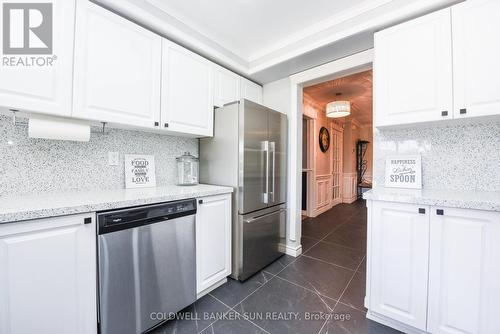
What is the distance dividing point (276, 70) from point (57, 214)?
8.21 feet

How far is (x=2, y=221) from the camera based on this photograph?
0.90 m

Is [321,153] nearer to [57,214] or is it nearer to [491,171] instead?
[491,171]

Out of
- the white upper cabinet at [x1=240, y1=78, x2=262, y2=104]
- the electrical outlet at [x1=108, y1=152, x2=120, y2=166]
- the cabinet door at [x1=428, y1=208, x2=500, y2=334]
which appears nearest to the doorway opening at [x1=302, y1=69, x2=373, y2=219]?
the white upper cabinet at [x1=240, y1=78, x2=262, y2=104]

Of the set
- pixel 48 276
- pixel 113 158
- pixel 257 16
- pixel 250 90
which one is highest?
pixel 257 16

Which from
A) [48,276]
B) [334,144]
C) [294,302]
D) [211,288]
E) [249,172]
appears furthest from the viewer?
[334,144]

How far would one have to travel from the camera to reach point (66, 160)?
159cm

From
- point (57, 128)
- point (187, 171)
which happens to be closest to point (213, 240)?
point (187, 171)

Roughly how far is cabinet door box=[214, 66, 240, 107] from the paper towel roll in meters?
1.24

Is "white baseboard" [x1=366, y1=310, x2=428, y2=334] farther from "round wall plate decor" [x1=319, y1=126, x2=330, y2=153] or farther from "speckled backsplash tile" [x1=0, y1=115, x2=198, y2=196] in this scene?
"round wall plate decor" [x1=319, y1=126, x2=330, y2=153]

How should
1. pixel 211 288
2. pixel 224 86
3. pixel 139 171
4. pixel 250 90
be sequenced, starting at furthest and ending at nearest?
1. pixel 250 90
2. pixel 224 86
3. pixel 139 171
4. pixel 211 288

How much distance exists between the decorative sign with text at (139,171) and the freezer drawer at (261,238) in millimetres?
1004

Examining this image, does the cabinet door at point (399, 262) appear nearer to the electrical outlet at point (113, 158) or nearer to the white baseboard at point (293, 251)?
the white baseboard at point (293, 251)

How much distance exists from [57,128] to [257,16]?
190cm

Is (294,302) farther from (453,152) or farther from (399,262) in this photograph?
(453,152)
